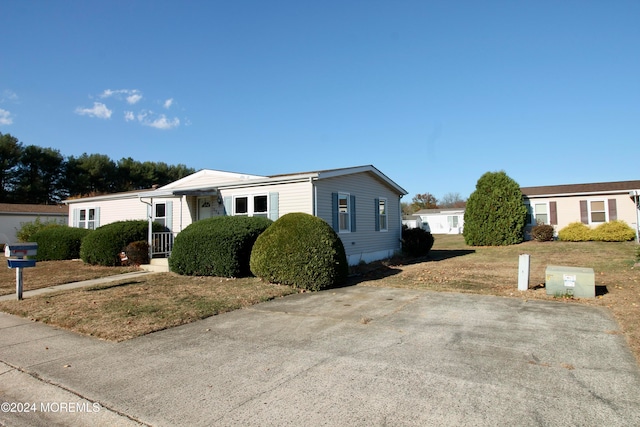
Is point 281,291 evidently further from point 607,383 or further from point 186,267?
point 607,383

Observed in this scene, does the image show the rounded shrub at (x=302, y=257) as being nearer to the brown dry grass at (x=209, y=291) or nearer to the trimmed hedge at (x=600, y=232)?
the brown dry grass at (x=209, y=291)

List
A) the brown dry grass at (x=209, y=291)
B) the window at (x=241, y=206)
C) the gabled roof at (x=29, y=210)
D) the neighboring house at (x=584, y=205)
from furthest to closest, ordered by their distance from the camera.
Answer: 1. the gabled roof at (x=29, y=210)
2. the neighboring house at (x=584, y=205)
3. the window at (x=241, y=206)
4. the brown dry grass at (x=209, y=291)

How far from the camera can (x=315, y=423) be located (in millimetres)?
3092

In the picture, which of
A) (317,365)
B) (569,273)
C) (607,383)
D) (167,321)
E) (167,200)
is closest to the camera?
(607,383)

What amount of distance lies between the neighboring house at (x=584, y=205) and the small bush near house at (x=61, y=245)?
26.0 m

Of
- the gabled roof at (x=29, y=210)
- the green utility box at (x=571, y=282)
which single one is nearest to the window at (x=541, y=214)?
the green utility box at (x=571, y=282)

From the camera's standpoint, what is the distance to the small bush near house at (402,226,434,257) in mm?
17844

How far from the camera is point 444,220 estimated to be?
41.7 m

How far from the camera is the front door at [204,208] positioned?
15898 mm

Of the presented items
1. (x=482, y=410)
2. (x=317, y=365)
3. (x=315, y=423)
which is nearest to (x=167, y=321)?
(x=317, y=365)

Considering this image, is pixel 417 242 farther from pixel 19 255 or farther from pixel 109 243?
pixel 19 255

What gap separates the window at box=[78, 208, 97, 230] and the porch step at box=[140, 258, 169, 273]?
8.94m

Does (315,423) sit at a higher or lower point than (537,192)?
lower

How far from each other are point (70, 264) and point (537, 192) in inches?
1068
